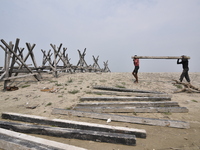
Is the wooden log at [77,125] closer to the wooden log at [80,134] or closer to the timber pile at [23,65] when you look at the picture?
the wooden log at [80,134]

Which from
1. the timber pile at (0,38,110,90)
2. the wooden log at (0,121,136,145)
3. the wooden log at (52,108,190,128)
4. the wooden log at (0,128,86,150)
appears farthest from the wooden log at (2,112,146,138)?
the timber pile at (0,38,110,90)

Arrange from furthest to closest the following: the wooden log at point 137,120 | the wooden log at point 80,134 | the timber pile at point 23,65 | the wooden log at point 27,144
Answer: the timber pile at point 23,65 → the wooden log at point 137,120 → the wooden log at point 80,134 → the wooden log at point 27,144

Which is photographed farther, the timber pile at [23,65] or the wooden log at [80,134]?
the timber pile at [23,65]

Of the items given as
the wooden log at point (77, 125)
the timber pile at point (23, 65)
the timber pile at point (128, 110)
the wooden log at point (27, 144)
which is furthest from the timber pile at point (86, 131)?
the timber pile at point (23, 65)

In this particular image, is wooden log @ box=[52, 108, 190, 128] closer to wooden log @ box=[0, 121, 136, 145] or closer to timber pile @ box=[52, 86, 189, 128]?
timber pile @ box=[52, 86, 189, 128]

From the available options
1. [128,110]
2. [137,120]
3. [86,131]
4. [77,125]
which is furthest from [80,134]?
[128,110]

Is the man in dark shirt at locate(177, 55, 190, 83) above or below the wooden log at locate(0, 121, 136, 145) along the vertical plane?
above

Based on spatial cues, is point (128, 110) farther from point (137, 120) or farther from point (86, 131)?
point (86, 131)

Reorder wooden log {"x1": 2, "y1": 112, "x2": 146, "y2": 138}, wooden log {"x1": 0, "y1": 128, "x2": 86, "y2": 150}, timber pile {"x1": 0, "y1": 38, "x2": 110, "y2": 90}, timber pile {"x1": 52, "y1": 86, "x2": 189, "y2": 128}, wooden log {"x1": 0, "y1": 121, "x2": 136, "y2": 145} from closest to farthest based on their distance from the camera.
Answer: wooden log {"x1": 0, "y1": 128, "x2": 86, "y2": 150} → wooden log {"x1": 0, "y1": 121, "x2": 136, "y2": 145} → wooden log {"x1": 2, "y1": 112, "x2": 146, "y2": 138} → timber pile {"x1": 52, "y1": 86, "x2": 189, "y2": 128} → timber pile {"x1": 0, "y1": 38, "x2": 110, "y2": 90}

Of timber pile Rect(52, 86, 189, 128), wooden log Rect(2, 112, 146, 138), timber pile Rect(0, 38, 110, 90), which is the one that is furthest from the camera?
timber pile Rect(0, 38, 110, 90)

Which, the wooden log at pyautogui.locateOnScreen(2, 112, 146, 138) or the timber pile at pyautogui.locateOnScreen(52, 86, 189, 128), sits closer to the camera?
the wooden log at pyautogui.locateOnScreen(2, 112, 146, 138)

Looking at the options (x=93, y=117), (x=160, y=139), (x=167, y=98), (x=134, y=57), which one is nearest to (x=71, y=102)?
(x=93, y=117)

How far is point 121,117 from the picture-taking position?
338 cm

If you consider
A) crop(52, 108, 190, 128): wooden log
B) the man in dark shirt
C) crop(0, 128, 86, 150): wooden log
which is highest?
the man in dark shirt
